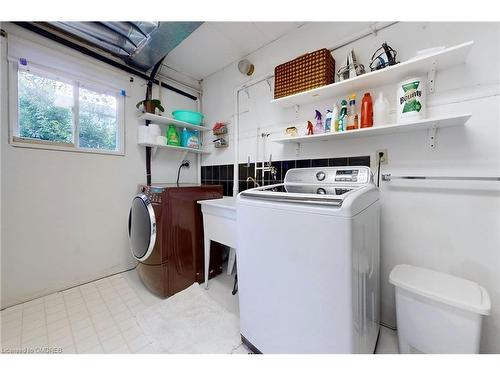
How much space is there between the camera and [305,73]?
1.69m

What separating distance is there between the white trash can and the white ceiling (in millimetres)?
2387

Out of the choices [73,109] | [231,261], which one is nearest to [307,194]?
[231,261]

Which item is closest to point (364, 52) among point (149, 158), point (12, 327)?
point (149, 158)

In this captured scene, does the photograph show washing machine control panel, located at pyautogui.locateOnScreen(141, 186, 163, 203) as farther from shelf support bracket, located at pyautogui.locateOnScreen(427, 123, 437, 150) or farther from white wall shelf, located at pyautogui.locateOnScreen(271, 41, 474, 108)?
shelf support bracket, located at pyautogui.locateOnScreen(427, 123, 437, 150)

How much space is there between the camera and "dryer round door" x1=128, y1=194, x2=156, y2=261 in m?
1.82

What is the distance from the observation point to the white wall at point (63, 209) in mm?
1649

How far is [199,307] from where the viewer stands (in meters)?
1.69

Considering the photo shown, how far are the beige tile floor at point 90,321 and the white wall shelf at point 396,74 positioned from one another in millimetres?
1851

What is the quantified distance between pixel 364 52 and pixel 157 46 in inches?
75.0
